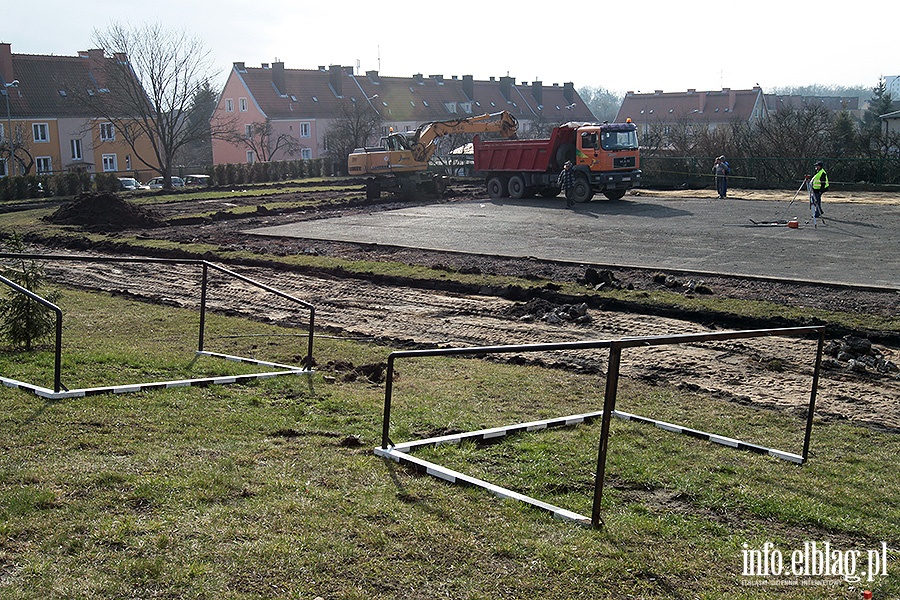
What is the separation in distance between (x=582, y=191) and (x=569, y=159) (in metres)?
1.77

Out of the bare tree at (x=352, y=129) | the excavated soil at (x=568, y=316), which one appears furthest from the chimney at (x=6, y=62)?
the excavated soil at (x=568, y=316)

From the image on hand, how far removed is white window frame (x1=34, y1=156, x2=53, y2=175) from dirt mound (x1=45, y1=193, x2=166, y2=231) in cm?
3592

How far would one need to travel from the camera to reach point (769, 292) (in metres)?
15.4

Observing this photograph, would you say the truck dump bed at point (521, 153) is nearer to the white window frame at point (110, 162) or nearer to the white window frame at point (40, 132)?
the white window frame at point (40, 132)

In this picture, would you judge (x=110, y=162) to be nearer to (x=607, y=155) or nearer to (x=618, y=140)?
(x=607, y=155)

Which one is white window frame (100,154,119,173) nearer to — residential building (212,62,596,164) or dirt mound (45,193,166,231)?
residential building (212,62,596,164)

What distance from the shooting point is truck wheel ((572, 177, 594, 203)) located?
3253 cm

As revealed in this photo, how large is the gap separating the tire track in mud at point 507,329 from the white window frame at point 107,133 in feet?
164

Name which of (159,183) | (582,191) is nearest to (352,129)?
(159,183)

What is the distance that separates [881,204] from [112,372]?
30.0 meters

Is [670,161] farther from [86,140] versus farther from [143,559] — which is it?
[86,140]

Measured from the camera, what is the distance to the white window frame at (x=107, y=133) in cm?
6588

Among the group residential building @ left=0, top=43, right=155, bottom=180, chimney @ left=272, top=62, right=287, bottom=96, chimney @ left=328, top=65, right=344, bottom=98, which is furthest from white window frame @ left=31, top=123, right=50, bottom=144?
chimney @ left=328, top=65, right=344, bottom=98

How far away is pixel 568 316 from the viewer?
13984 mm
